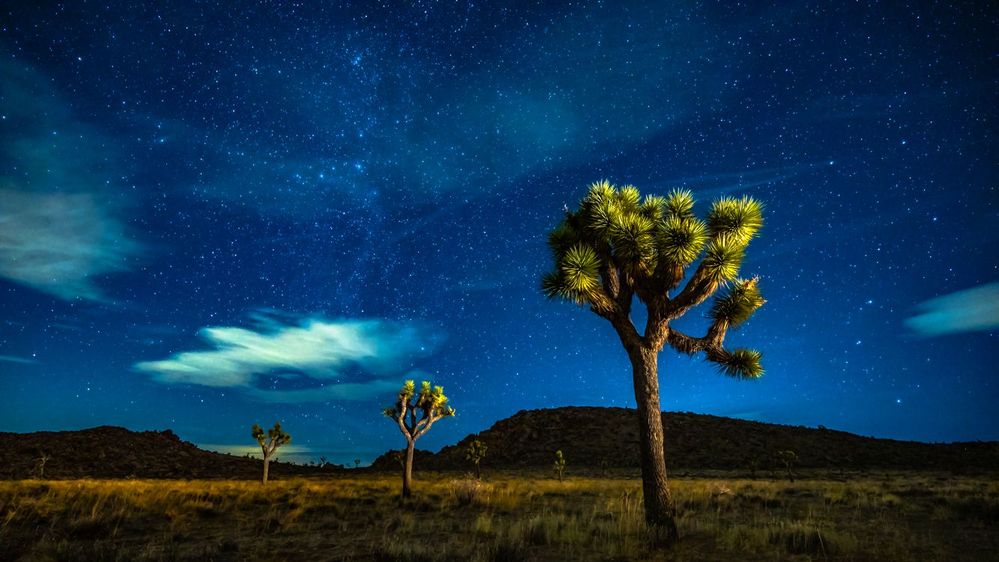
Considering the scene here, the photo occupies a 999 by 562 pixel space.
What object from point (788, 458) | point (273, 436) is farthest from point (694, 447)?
point (273, 436)

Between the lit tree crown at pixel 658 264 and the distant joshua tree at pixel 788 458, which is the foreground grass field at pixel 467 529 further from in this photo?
the distant joshua tree at pixel 788 458

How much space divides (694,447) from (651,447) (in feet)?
180

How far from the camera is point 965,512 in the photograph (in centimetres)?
1297

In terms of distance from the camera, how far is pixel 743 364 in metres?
13.0

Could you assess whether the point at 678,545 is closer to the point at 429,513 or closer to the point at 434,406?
the point at 429,513

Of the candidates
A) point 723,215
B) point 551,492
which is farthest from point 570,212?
point 551,492

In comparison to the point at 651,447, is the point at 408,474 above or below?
below

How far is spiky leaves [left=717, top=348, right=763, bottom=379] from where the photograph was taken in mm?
12836

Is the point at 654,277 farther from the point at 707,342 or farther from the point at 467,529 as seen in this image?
the point at 467,529

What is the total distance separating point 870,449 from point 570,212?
63.0 metres

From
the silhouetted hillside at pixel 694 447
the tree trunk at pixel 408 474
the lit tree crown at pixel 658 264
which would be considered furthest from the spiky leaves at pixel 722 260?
the silhouetted hillside at pixel 694 447

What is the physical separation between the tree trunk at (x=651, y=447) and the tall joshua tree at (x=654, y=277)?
21 millimetres

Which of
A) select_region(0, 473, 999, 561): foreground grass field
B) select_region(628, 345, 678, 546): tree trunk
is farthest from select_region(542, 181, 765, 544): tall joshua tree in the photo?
select_region(0, 473, 999, 561): foreground grass field

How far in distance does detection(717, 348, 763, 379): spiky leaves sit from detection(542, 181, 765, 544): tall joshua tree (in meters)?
0.02
